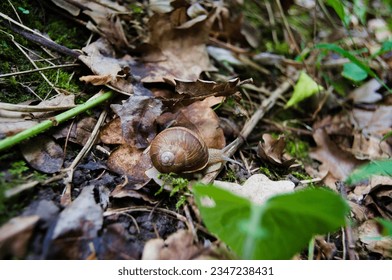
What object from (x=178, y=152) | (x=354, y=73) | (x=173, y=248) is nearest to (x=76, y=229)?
(x=173, y=248)

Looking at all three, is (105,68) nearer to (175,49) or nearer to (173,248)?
(175,49)

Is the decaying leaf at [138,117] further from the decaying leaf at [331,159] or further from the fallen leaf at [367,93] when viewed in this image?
the fallen leaf at [367,93]

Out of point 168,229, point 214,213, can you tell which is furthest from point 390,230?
point 168,229

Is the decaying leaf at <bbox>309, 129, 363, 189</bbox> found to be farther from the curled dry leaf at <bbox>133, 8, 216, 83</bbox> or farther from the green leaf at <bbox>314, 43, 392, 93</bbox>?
the curled dry leaf at <bbox>133, 8, 216, 83</bbox>

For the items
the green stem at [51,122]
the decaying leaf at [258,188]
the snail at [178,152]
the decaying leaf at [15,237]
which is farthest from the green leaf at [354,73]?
the decaying leaf at [15,237]

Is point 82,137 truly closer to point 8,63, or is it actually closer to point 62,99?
point 62,99

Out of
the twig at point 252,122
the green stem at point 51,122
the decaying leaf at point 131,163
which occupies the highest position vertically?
the green stem at point 51,122

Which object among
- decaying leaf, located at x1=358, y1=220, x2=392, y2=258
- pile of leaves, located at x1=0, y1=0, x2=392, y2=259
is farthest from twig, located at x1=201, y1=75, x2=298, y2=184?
decaying leaf, located at x1=358, y1=220, x2=392, y2=258
